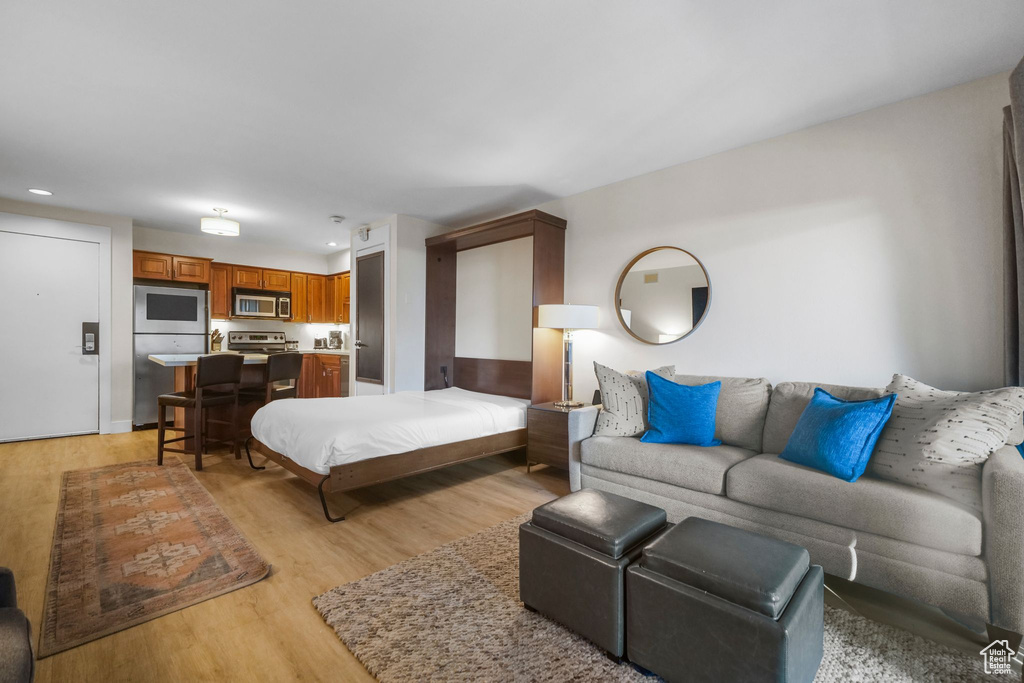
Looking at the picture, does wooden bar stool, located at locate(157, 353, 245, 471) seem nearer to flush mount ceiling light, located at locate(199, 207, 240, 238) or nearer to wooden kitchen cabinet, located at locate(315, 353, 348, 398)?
flush mount ceiling light, located at locate(199, 207, 240, 238)

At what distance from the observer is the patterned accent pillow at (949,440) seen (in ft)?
5.72

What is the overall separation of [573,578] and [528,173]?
122 inches

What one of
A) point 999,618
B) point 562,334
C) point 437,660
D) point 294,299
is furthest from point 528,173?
point 294,299

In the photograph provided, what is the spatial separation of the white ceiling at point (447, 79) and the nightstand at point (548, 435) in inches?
78.8

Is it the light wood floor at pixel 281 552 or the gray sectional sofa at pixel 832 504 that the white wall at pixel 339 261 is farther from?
the gray sectional sofa at pixel 832 504

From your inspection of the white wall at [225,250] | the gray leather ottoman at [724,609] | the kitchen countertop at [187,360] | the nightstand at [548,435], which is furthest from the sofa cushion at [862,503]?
the white wall at [225,250]

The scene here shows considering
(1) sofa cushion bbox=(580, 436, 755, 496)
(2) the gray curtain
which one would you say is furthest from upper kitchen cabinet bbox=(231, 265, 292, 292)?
(2) the gray curtain

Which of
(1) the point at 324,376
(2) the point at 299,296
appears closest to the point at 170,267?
(2) the point at 299,296

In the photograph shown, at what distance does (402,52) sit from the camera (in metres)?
2.14

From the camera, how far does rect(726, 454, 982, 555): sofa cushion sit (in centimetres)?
166

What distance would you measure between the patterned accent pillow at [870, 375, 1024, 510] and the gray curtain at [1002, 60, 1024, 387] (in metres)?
0.36

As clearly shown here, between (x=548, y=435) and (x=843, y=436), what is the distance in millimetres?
1936

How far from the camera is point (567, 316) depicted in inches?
141

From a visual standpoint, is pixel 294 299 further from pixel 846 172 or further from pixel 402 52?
Answer: pixel 846 172
